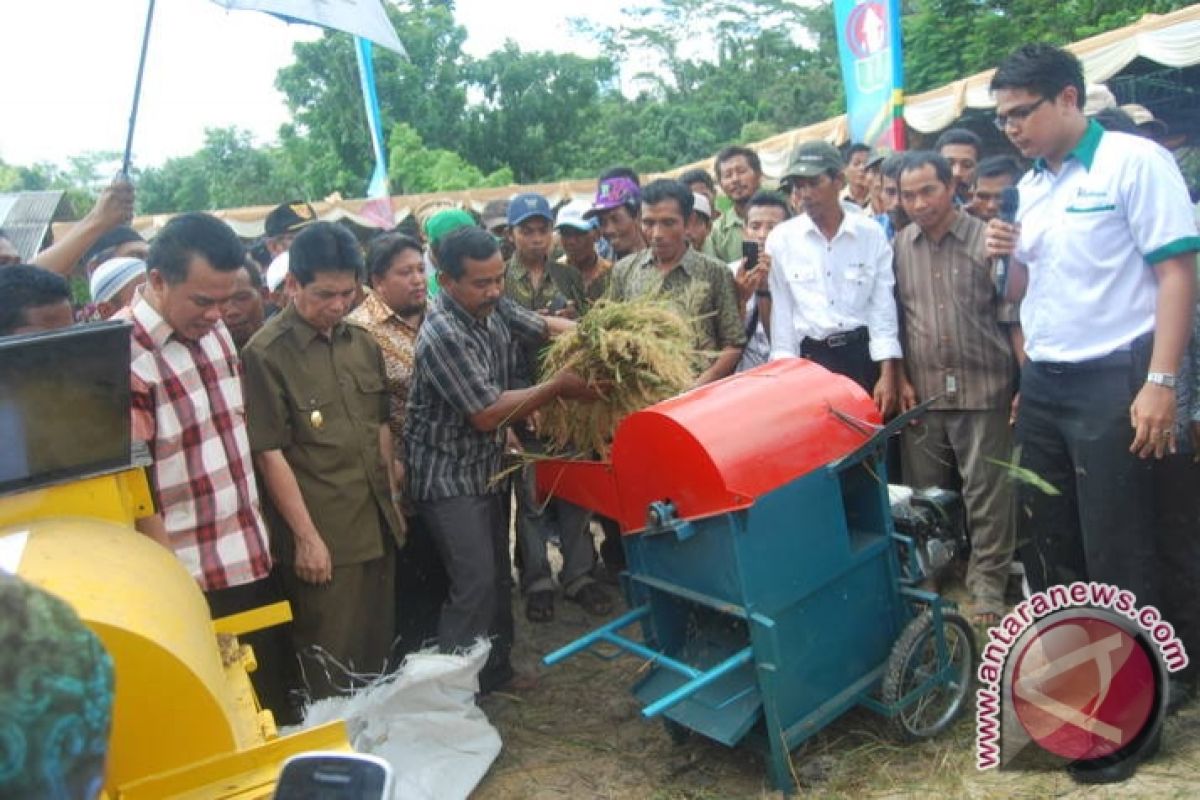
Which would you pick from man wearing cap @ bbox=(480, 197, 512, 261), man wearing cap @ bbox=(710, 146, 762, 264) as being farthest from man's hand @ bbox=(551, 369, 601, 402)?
man wearing cap @ bbox=(480, 197, 512, 261)

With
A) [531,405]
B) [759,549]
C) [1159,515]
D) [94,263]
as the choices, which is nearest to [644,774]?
[759,549]

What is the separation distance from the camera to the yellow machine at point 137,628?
4.46 feet

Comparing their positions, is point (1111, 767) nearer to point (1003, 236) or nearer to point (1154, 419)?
point (1154, 419)

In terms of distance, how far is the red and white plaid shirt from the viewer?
8.55ft

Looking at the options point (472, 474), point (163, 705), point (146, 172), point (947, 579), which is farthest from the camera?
point (146, 172)

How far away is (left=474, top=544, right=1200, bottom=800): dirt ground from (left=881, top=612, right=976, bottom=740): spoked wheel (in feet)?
0.21

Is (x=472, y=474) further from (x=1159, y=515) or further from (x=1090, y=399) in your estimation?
(x=1159, y=515)

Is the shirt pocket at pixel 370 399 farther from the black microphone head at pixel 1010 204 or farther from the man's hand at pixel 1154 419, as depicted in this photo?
the man's hand at pixel 1154 419

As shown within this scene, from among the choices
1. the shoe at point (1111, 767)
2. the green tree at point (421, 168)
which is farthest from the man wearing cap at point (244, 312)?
the green tree at point (421, 168)

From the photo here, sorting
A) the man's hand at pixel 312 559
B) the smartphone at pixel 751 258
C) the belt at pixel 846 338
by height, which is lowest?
the man's hand at pixel 312 559

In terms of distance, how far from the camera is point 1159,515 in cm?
292

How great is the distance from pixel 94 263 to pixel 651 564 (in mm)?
3848

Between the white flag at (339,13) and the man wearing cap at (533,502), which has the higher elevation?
the white flag at (339,13)

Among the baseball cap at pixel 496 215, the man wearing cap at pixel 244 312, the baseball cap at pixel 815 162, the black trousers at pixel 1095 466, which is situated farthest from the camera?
the baseball cap at pixel 496 215
